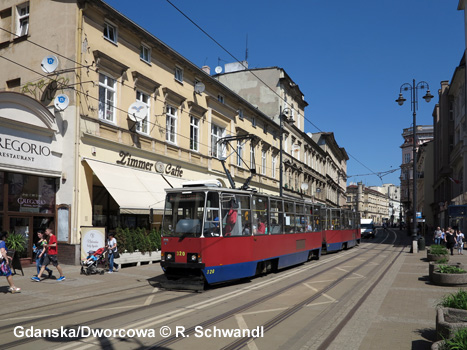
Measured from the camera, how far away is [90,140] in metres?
18.9

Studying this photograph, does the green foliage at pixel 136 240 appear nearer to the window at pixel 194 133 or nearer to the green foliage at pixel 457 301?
the window at pixel 194 133

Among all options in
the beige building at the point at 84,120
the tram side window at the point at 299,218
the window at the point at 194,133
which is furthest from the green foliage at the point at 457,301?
the window at the point at 194,133

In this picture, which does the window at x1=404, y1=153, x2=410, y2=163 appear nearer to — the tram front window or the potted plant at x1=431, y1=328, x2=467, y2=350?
the tram front window

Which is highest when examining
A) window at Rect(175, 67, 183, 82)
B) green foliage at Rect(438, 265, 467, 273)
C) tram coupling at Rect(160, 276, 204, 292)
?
window at Rect(175, 67, 183, 82)

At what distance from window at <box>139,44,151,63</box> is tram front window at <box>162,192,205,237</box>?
12.1 m

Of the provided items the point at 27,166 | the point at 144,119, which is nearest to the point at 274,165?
the point at 144,119

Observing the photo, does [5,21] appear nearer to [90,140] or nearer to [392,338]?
[90,140]

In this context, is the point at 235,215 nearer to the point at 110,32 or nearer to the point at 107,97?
the point at 107,97

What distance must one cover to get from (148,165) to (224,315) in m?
14.8

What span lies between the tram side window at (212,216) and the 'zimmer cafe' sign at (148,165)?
9.39 m

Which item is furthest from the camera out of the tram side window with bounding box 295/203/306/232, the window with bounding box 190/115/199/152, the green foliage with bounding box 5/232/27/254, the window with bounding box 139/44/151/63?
the window with bounding box 190/115/199/152

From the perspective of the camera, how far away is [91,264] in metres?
15.8

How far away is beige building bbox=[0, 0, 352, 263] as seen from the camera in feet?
56.2

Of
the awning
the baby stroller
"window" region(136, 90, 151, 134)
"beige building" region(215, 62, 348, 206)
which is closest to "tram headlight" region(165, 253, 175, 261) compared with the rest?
the baby stroller
